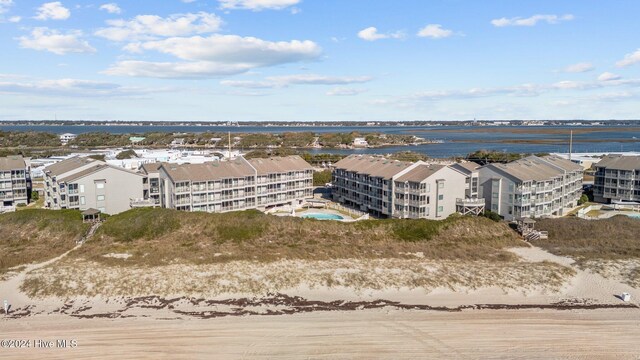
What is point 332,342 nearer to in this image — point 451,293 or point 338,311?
point 338,311

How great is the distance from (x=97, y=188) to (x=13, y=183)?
1847 centimetres

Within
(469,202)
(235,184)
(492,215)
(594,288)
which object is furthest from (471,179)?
(235,184)

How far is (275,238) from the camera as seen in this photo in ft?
165

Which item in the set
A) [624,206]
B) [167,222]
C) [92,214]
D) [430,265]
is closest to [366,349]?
[430,265]

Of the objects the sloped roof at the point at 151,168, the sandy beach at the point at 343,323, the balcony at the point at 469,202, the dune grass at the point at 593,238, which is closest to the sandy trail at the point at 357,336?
the sandy beach at the point at 343,323

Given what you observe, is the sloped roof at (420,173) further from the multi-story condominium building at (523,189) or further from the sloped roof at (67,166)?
the sloped roof at (67,166)

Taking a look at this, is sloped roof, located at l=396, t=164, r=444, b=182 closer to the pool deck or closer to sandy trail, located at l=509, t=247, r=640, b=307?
the pool deck

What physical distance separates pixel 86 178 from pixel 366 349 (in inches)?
1758

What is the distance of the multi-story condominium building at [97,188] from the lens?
57062mm

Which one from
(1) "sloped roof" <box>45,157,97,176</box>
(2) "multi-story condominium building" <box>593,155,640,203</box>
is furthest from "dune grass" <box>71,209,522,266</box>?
(2) "multi-story condominium building" <box>593,155,640,203</box>

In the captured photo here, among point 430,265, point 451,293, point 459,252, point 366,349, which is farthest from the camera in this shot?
point 459,252

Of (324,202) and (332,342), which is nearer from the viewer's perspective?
(332,342)

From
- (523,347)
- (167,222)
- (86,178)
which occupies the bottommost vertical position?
(523,347)

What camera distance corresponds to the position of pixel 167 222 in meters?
52.4
